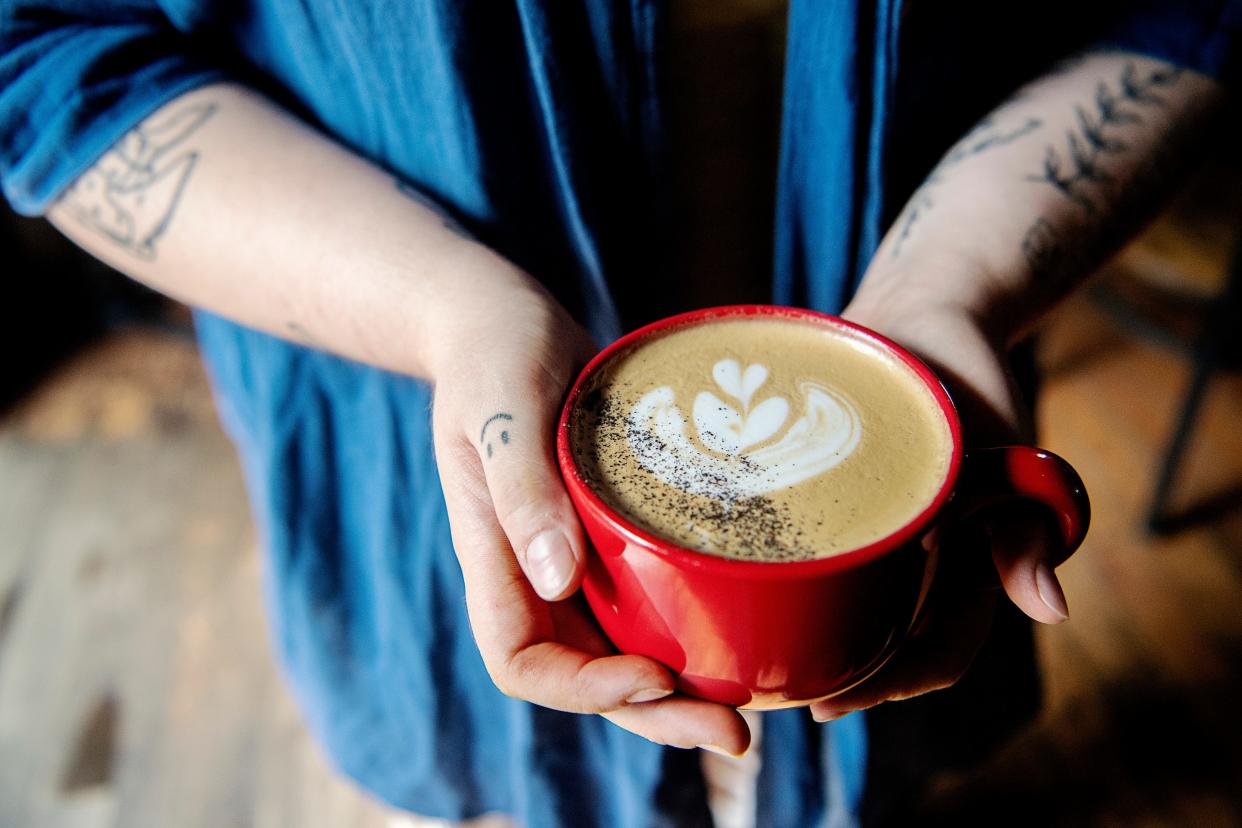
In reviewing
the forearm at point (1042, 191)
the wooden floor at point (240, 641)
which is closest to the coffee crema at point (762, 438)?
the forearm at point (1042, 191)

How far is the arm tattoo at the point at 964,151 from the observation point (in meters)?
0.72

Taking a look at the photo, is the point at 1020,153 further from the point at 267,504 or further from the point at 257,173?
the point at 267,504

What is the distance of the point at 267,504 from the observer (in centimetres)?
80

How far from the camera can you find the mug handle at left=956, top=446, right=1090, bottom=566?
0.50 meters

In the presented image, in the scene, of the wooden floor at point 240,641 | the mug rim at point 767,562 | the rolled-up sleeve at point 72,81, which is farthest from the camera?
the wooden floor at point 240,641

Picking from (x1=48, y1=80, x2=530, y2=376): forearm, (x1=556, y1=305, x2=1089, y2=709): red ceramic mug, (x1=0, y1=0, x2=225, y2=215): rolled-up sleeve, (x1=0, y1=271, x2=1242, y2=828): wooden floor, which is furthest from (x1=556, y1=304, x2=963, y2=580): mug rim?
(x1=0, y1=271, x2=1242, y2=828): wooden floor

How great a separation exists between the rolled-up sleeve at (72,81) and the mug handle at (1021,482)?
61 centimetres

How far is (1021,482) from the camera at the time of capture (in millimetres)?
507

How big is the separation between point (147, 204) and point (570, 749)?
0.56 m

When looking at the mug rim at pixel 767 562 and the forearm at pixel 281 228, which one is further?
the forearm at pixel 281 228

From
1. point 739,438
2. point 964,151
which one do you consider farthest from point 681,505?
point 964,151

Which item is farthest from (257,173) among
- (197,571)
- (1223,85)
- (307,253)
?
(197,571)

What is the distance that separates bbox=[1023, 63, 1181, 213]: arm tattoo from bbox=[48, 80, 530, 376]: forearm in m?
0.44

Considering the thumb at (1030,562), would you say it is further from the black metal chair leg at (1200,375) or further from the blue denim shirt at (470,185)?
the black metal chair leg at (1200,375)
